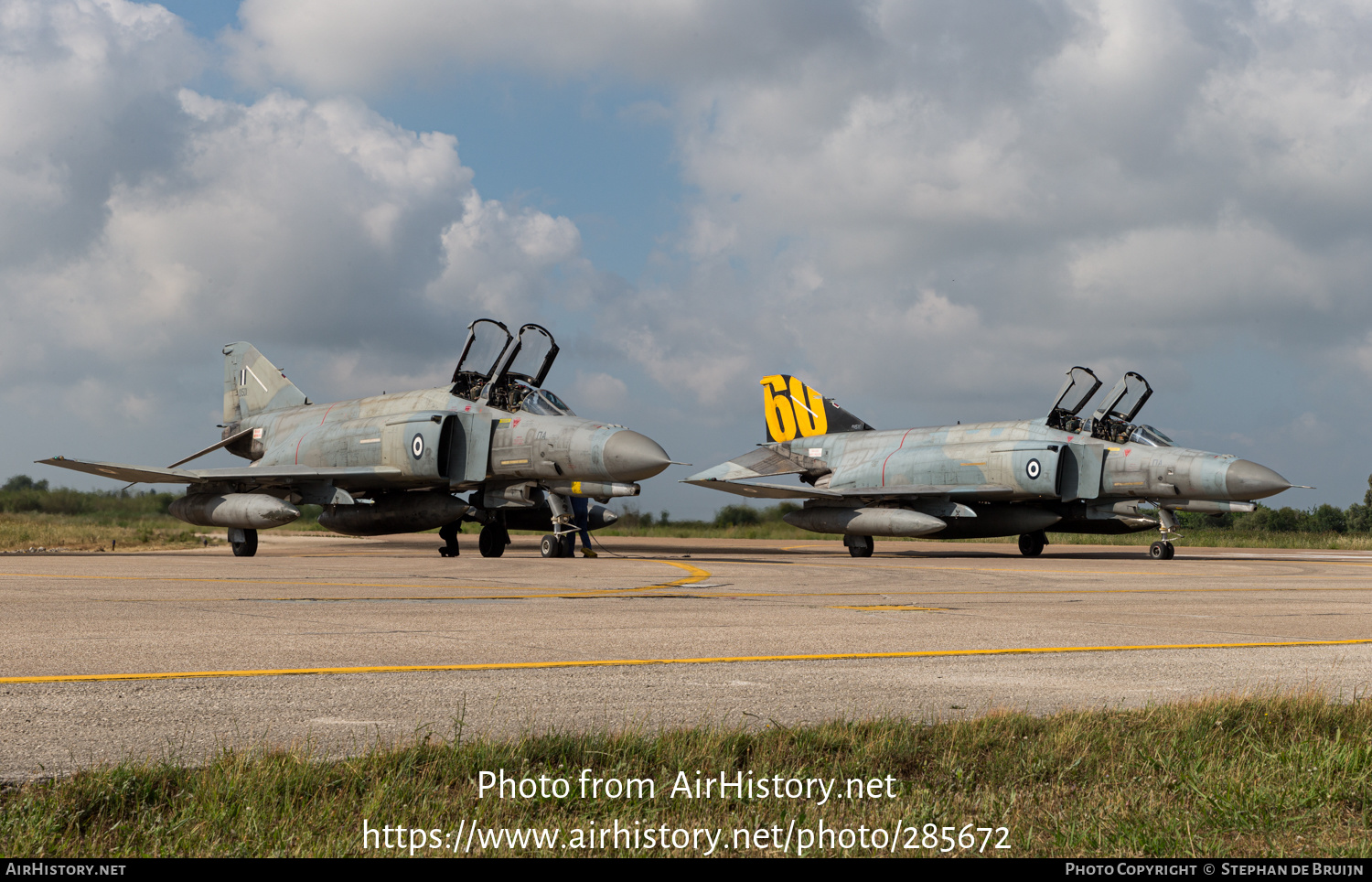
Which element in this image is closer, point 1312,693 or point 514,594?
point 1312,693

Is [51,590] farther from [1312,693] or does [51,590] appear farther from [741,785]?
[1312,693]

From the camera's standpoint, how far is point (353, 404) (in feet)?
84.7

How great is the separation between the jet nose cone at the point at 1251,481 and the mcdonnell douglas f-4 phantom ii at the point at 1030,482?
21 mm

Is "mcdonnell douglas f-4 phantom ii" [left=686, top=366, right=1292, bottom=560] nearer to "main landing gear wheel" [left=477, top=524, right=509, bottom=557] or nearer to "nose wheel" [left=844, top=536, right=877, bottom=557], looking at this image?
"nose wheel" [left=844, top=536, right=877, bottom=557]

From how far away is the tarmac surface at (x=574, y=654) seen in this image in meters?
5.09

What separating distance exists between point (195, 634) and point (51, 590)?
5.23 metres

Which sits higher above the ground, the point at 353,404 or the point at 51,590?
the point at 353,404

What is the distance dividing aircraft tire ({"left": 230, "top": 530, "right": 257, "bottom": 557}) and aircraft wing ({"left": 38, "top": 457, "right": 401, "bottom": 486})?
1.11m

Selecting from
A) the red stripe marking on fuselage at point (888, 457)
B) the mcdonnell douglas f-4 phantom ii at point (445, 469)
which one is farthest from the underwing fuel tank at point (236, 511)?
the red stripe marking on fuselage at point (888, 457)

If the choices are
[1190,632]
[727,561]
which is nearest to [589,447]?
[727,561]

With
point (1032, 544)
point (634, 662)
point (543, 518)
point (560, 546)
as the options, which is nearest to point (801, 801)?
point (634, 662)

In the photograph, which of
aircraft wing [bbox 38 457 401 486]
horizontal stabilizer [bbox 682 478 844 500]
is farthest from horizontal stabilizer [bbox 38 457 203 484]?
horizontal stabilizer [bbox 682 478 844 500]

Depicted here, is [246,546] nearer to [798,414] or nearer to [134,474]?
[134,474]

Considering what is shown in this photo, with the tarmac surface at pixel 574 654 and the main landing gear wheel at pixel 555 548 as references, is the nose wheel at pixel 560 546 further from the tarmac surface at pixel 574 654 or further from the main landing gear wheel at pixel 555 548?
the tarmac surface at pixel 574 654
